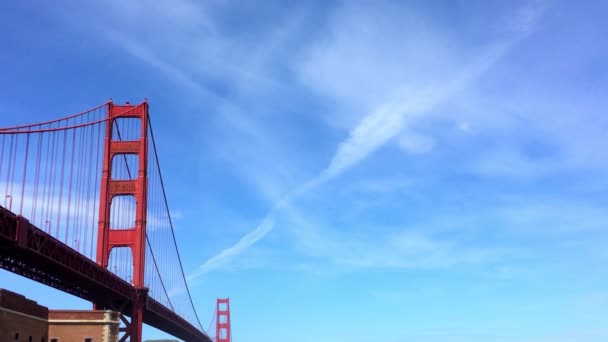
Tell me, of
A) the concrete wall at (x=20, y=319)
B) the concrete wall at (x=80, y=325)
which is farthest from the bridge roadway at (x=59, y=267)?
Result: the concrete wall at (x=20, y=319)

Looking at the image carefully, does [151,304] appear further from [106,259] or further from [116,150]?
[116,150]

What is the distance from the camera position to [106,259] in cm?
6538

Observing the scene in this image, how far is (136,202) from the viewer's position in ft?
227

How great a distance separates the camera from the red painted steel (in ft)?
214

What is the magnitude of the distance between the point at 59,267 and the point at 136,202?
72.5ft

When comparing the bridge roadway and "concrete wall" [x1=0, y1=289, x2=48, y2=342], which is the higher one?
the bridge roadway

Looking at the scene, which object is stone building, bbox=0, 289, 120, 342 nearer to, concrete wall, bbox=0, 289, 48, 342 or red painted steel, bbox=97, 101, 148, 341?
concrete wall, bbox=0, 289, 48, 342

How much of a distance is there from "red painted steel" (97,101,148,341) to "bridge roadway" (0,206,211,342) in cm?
186

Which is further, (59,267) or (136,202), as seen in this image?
(136,202)

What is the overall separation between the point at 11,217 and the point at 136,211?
99.3 ft

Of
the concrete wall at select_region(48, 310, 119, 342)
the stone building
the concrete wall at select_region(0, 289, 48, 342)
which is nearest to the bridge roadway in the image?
the concrete wall at select_region(48, 310, 119, 342)

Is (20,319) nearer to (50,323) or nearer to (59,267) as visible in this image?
(59,267)

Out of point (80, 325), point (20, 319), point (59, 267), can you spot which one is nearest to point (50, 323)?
point (80, 325)

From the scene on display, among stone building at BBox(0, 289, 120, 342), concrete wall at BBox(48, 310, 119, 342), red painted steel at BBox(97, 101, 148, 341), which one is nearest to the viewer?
stone building at BBox(0, 289, 120, 342)
